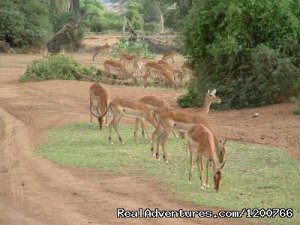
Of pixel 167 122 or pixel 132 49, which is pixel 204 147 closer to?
pixel 167 122

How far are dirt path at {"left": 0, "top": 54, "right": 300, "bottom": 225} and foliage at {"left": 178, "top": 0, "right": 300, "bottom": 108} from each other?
749mm

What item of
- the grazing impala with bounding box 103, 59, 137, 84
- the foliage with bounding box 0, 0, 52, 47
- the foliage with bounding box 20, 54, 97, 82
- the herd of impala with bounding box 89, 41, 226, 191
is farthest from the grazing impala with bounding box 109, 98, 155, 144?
the foliage with bounding box 0, 0, 52, 47

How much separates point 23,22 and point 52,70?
14.6 m

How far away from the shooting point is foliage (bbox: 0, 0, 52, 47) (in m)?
38.1

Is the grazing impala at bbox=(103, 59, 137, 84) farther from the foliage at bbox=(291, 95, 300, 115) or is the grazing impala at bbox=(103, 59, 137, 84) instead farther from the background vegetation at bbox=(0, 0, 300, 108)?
the foliage at bbox=(291, 95, 300, 115)

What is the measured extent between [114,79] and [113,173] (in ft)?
48.1

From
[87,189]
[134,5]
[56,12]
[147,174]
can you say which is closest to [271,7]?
[147,174]

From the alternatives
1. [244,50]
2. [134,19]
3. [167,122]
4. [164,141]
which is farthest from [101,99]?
[134,19]

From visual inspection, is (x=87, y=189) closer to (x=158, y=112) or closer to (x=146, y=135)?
(x=158, y=112)

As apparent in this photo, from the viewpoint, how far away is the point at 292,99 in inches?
703

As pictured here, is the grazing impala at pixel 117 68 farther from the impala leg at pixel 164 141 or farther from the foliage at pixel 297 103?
the impala leg at pixel 164 141

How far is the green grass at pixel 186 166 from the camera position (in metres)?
9.60

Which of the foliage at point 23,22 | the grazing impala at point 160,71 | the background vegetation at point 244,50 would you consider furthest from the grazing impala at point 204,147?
the foliage at point 23,22

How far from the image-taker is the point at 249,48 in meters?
19.5
